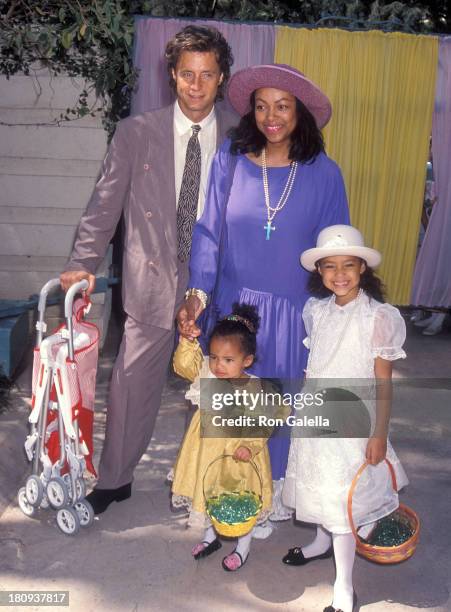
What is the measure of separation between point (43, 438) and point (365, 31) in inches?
173

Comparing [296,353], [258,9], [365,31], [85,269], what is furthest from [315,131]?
[258,9]

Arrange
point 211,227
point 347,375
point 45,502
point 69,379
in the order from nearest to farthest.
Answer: point 347,375, point 211,227, point 69,379, point 45,502

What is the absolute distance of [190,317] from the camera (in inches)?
126

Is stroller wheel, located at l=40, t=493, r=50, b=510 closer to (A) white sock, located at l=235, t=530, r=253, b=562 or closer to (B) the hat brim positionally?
(A) white sock, located at l=235, t=530, r=253, b=562

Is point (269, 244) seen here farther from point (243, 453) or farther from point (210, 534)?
point (210, 534)

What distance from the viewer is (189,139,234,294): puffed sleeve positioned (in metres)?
3.24

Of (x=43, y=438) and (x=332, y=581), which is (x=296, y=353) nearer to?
(x=332, y=581)

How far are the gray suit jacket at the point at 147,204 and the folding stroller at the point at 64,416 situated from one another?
0.81ft

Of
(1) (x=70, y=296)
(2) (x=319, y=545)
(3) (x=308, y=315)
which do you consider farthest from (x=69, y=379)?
(2) (x=319, y=545)

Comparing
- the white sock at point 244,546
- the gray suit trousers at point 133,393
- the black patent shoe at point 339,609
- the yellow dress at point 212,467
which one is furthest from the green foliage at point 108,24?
the black patent shoe at point 339,609

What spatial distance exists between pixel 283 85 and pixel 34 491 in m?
1.96

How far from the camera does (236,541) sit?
3449 mm

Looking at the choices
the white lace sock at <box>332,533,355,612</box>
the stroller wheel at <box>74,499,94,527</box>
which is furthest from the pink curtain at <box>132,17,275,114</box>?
the white lace sock at <box>332,533,355,612</box>

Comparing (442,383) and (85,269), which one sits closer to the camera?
(85,269)
